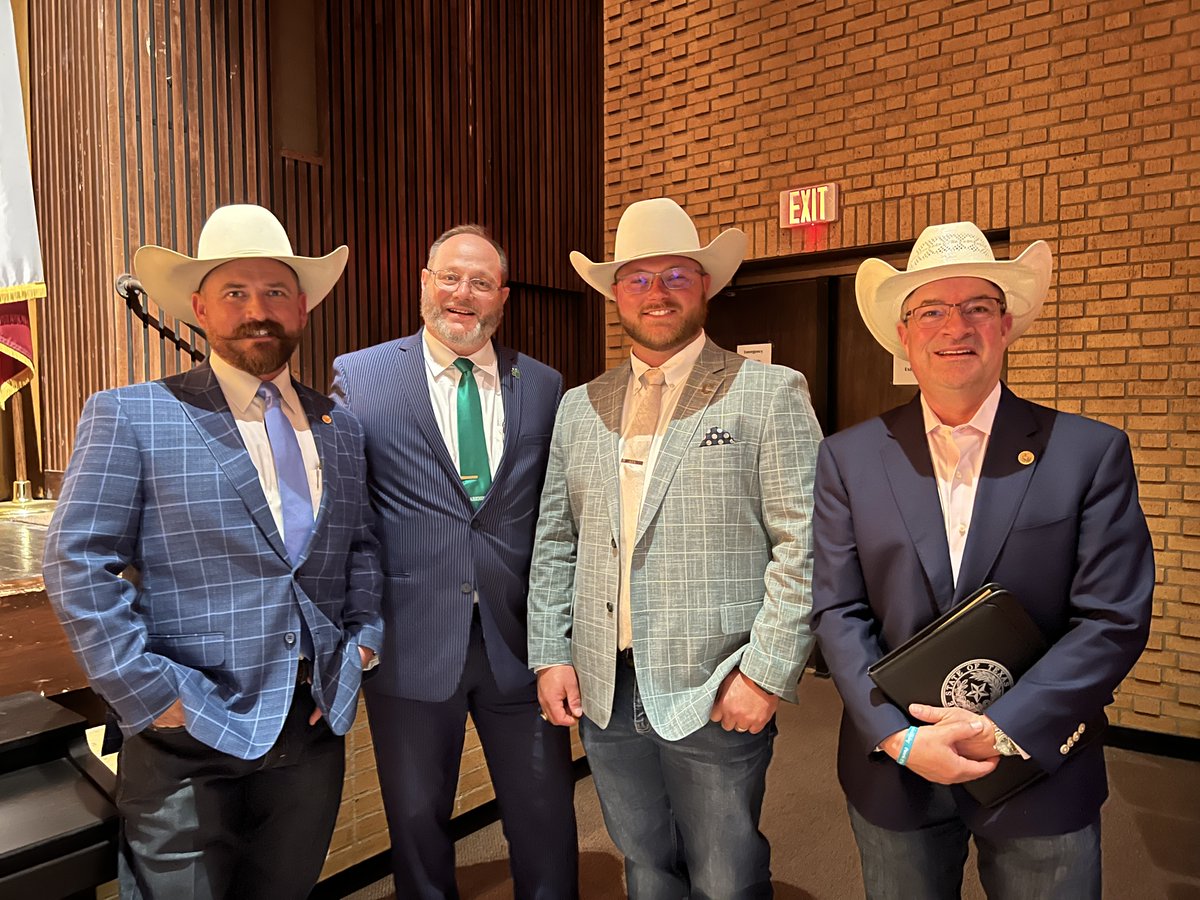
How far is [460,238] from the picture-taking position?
2.17 meters

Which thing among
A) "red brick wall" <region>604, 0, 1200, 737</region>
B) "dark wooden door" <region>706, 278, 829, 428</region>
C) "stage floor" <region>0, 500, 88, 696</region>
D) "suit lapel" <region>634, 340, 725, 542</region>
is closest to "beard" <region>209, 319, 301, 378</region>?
"stage floor" <region>0, 500, 88, 696</region>

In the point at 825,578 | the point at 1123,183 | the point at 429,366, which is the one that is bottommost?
the point at 825,578

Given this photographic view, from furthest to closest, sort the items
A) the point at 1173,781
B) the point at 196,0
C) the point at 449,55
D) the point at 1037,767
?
the point at 449,55
the point at 196,0
the point at 1173,781
the point at 1037,767

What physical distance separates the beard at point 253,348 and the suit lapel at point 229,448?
88 mm

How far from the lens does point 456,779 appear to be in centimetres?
206

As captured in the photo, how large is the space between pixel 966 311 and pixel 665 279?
2.13 ft

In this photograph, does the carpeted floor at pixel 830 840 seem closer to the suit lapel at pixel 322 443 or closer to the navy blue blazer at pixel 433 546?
the navy blue blazer at pixel 433 546

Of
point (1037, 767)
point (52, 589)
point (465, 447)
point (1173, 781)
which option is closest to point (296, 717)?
point (52, 589)

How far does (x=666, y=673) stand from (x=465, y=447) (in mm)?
756

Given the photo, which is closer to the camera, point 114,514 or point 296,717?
point 114,514

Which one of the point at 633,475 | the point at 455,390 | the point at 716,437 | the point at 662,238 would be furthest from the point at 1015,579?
the point at 455,390

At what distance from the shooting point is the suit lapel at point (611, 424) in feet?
6.03

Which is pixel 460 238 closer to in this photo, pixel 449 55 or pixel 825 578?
pixel 825 578

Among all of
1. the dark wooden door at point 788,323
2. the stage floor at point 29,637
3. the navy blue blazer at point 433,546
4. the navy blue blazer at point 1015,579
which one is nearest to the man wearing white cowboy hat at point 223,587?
the navy blue blazer at point 433,546
